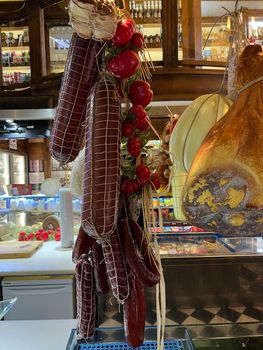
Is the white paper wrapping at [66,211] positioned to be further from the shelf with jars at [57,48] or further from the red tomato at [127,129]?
the red tomato at [127,129]

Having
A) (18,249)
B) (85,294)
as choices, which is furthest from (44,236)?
(85,294)

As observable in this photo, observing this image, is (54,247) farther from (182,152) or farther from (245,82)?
(245,82)

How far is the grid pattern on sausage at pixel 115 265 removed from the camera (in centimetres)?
64

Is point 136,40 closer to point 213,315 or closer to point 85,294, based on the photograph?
point 85,294

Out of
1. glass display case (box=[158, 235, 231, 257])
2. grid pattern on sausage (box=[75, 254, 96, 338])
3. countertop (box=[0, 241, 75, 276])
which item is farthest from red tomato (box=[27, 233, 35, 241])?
grid pattern on sausage (box=[75, 254, 96, 338])

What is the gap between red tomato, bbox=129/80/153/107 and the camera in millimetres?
688

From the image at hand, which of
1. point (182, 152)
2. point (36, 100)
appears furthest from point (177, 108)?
point (182, 152)

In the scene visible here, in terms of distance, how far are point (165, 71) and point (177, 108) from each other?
1.79 ft

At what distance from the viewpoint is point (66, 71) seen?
685 mm

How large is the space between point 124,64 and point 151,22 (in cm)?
309

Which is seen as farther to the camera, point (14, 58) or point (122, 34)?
point (14, 58)

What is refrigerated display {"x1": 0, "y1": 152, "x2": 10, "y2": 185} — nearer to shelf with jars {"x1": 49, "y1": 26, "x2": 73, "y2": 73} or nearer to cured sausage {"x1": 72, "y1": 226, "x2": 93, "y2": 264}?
shelf with jars {"x1": 49, "y1": 26, "x2": 73, "y2": 73}

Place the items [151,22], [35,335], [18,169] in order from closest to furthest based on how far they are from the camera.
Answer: [35,335], [151,22], [18,169]

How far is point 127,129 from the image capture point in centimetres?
68
